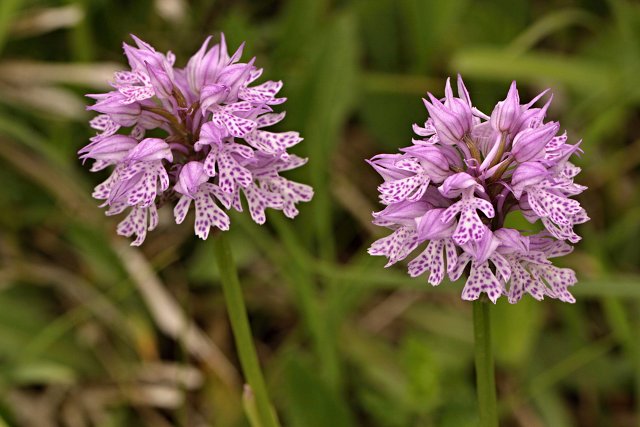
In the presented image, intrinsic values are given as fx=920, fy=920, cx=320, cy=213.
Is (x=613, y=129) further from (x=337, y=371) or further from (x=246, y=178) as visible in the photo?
(x=246, y=178)

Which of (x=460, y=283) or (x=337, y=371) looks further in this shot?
(x=337, y=371)

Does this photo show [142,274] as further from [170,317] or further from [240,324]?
[240,324]

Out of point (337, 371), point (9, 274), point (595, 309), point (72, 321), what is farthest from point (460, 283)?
point (9, 274)

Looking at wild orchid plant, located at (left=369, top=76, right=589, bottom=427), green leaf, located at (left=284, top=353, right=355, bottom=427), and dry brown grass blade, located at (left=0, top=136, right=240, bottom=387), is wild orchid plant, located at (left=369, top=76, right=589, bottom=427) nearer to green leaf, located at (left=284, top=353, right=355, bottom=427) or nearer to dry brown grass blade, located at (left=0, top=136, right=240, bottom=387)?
green leaf, located at (left=284, top=353, right=355, bottom=427)

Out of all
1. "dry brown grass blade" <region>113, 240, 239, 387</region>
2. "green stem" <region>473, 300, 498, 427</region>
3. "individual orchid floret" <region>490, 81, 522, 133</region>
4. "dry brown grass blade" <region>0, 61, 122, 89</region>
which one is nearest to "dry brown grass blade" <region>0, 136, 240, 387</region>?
"dry brown grass blade" <region>113, 240, 239, 387</region>

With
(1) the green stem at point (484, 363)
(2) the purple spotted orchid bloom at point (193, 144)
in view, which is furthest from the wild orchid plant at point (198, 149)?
(1) the green stem at point (484, 363)

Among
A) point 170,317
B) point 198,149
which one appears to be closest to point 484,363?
point 198,149
